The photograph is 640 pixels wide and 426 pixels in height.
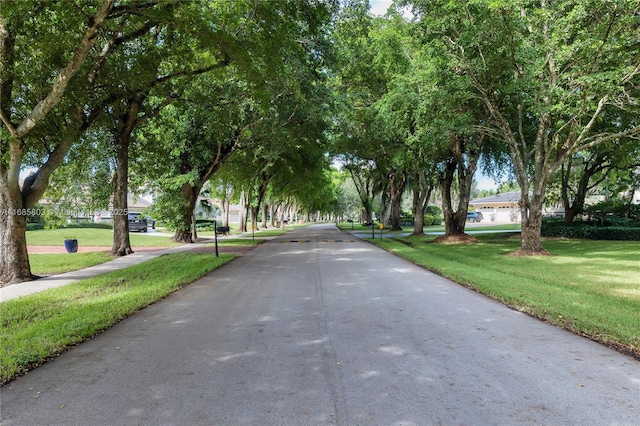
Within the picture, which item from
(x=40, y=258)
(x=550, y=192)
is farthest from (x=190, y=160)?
(x=550, y=192)

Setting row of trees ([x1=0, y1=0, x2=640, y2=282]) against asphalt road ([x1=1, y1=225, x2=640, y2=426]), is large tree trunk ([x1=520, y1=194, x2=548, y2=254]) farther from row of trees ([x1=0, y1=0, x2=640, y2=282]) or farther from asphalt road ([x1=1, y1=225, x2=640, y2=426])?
asphalt road ([x1=1, y1=225, x2=640, y2=426])

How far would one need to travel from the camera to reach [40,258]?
48.7 feet

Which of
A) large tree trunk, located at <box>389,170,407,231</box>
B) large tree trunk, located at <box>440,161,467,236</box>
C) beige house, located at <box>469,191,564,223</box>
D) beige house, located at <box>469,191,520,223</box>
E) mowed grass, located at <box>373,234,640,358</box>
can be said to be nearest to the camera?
mowed grass, located at <box>373,234,640,358</box>

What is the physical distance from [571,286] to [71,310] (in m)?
10.1

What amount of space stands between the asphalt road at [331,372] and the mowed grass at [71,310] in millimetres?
281

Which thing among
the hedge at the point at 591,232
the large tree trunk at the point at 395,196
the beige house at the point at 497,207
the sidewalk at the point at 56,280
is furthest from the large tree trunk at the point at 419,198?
the beige house at the point at 497,207

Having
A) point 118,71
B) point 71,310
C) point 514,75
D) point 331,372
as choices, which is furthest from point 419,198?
point 331,372

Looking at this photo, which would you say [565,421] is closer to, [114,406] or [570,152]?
[114,406]

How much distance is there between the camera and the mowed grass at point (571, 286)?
5.50 metres

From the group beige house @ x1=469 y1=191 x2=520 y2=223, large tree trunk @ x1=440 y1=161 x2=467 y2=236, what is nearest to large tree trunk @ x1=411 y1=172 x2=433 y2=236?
large tree trunk @ x1=440 y1=161 x2=467 y2=236

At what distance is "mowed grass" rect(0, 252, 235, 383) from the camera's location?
14.9 ft

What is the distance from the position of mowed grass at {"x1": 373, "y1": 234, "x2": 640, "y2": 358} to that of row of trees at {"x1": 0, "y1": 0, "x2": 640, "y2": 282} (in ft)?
9.85

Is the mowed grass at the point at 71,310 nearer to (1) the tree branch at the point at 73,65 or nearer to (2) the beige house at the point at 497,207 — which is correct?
(1) the tree branch at the point at 73,65

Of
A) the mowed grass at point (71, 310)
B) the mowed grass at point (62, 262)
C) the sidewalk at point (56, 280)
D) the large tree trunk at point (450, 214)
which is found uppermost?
the large tree trunk at point (450, 214)
